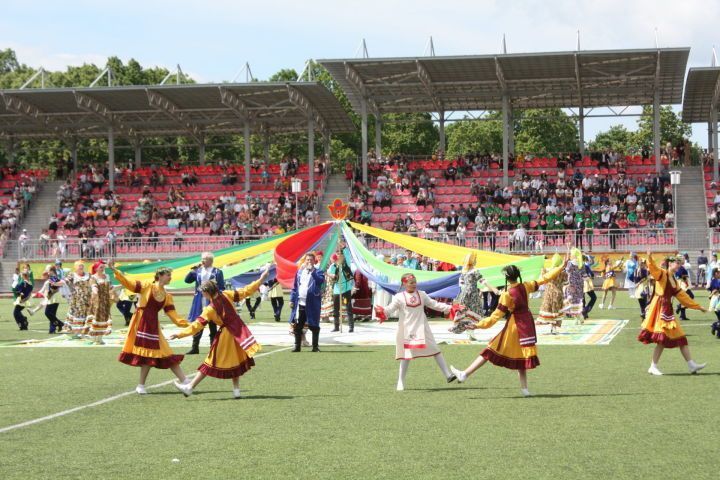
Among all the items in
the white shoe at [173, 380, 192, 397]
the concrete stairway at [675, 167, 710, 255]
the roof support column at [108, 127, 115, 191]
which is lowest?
the white shoe at [173, 380, 192, 397]

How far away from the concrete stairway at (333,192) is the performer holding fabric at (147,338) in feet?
105

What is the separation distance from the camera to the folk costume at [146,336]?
13117 mm

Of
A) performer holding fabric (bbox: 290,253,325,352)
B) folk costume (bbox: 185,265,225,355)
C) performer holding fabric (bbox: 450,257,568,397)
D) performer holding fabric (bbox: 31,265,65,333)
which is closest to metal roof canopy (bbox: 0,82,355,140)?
performer holding fabric (bbox: 31,265,65,333)

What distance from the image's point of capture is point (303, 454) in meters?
9.08

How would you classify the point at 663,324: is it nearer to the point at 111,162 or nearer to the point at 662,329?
the point at 662,329

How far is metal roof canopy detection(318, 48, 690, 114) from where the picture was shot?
40.9 meters

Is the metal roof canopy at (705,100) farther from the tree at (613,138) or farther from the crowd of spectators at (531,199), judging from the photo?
the tree at (613,138)

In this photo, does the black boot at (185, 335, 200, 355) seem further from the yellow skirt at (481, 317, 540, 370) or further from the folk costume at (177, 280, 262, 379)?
the yellow skirt at (481, 317, 540, 370)

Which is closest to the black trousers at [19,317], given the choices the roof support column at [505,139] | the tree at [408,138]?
the roof support column at [505,139]

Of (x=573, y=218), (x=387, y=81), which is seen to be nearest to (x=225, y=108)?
(x=387, y=81)

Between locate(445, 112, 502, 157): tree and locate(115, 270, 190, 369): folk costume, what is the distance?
72628mm

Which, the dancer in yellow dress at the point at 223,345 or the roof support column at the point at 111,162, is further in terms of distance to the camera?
the roof support column at the point at 111,162

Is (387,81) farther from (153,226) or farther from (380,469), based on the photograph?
(380,469)

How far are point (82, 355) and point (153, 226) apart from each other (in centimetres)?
2729
